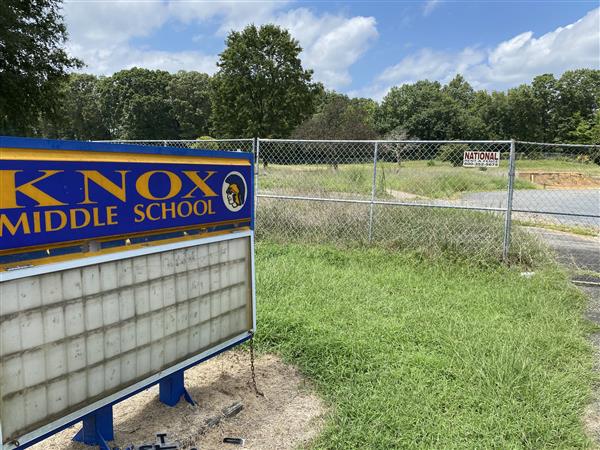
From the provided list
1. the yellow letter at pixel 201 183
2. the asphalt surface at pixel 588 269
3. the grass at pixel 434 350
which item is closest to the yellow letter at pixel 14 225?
the yellow letter at pixel 201 183

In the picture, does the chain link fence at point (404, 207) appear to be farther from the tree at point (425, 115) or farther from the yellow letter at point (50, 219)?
the tree at point (425, 115)

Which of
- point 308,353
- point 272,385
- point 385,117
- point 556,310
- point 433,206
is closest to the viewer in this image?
point 272,385

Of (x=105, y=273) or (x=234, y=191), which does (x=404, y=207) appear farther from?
(x=105, y=273)

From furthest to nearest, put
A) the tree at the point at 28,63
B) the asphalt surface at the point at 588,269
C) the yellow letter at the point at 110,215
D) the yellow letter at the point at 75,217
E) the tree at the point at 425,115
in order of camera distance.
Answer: the tree at the point at 425,115 < the tree at the point at 28,63 < the asphalt surface at the point at 588,269 < the yellow letter at the point at 110,215 < the yellow letter at the point at 75,217

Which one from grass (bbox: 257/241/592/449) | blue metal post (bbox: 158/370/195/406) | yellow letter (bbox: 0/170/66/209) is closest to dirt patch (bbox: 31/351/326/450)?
blue metal post (bbox: 158/370/195/406)

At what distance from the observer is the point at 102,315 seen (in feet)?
7.70

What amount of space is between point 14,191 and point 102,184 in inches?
17.0

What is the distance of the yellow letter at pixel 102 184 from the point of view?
2189 millimetres

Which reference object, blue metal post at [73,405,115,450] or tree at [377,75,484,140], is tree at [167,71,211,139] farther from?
blue metal post at [73,405,115,450]

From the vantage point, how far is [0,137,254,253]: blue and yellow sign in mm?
1916

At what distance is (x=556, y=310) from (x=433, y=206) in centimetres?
253

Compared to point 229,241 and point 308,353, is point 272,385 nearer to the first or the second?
point 308,353

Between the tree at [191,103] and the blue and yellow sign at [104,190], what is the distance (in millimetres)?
59368

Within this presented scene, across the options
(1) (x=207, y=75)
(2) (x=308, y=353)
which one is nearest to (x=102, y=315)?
(2) (x=308, y=353)
